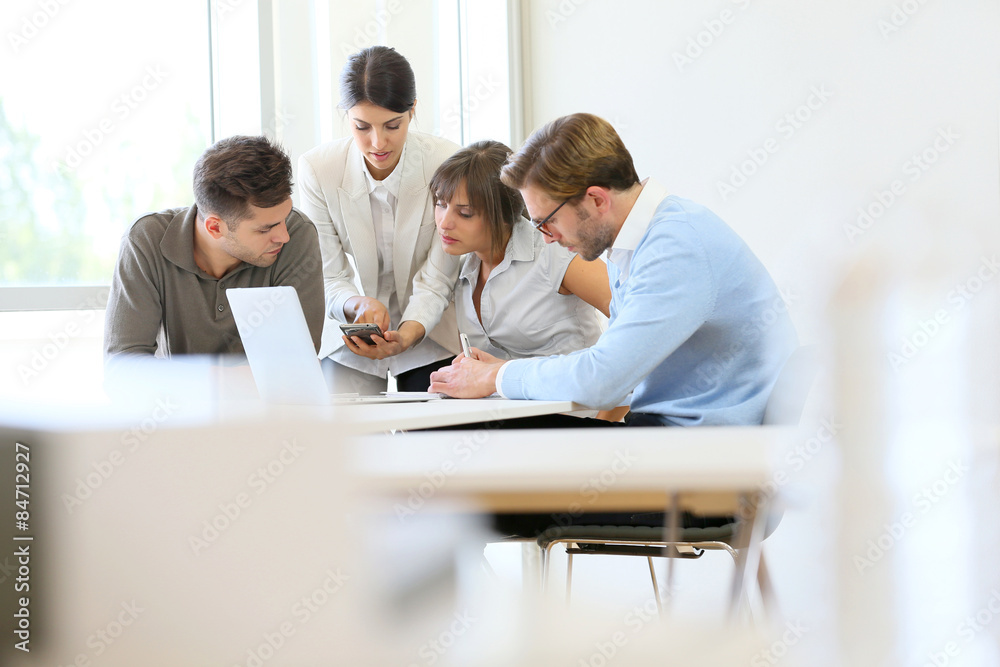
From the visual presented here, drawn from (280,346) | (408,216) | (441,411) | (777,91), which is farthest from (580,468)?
(777,91)

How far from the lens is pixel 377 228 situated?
242cm

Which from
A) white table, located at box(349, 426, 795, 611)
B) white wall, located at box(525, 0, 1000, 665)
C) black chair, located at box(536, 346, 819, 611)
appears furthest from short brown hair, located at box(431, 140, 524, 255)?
white table, located at box(349, 426, 795, 611)

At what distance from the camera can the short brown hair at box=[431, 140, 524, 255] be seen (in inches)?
82.8

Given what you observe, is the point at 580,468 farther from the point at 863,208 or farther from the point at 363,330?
the point at 363,330

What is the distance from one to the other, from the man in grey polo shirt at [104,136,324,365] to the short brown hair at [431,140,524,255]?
15.2 inches

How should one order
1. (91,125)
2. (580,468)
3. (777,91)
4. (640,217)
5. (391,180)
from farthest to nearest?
(777,91) → (91,125) → (391,180) → (640,217) → (580,468)

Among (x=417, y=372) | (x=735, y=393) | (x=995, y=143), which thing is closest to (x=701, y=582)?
(x=417, y=372)

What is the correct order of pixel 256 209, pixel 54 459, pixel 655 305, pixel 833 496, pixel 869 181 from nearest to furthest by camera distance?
pixel 833 496, pixel 54 459, pixel 655 305, pixel 256 209, pixel 869 181

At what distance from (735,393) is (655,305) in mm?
222

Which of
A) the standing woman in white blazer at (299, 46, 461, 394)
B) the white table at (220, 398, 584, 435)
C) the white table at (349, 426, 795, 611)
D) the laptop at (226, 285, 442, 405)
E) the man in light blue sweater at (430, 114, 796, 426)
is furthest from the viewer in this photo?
the standing woman in white blazer at (299, 46, 461, 394)

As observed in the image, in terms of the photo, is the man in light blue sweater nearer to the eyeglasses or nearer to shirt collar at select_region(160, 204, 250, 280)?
the eyeglasses

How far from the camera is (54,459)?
2.37 feet

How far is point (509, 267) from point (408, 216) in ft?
1.33

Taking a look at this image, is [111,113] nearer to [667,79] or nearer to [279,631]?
[667,79]
